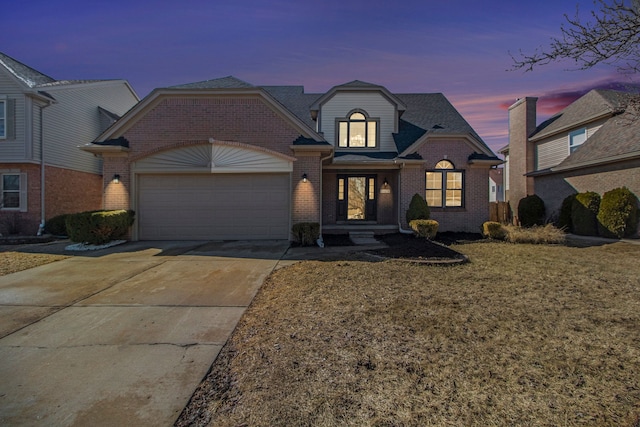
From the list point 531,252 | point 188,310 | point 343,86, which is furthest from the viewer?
point 343,86

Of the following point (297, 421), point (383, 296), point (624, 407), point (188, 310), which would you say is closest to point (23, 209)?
point (188, 310)

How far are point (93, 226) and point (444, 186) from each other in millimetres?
12762

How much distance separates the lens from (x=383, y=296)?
16.6 feet

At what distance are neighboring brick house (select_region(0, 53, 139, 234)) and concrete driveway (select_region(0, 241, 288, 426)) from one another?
9.32 metres

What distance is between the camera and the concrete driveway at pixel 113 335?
250 centimetres

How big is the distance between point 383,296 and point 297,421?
121 inches

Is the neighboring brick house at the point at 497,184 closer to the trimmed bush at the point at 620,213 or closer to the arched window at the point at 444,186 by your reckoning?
the trimmed bush at the point at 620,213

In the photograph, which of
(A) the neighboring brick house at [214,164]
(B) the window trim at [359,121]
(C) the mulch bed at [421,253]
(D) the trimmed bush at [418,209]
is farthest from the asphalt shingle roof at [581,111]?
(A) the neighboring brick house at [214,164]

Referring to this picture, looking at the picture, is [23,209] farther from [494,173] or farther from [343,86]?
[494,173]

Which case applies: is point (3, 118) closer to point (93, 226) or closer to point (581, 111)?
point (93, 226)

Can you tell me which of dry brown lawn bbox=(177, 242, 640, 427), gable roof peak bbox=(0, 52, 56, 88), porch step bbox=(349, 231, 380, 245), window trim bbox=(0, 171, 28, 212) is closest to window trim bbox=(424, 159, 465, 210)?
porch step bbox=(349, 231, 380, 245)

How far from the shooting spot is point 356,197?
49.3 feet

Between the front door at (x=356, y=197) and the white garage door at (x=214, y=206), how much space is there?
4.47m

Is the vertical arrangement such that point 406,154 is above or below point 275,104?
below
